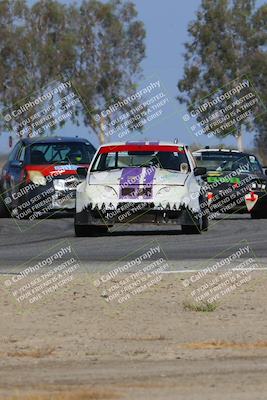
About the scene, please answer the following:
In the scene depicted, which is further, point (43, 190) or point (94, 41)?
point (94, 41)

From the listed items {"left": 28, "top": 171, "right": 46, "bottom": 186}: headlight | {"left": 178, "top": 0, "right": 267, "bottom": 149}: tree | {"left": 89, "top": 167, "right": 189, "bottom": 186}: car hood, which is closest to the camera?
{"left": 89, "top": 167, "right": 189, "bottom": 186}: car hood

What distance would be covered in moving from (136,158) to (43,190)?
158 inches

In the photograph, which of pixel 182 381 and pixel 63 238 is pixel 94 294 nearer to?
pixel 182 381

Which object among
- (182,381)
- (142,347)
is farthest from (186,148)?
(182,381)

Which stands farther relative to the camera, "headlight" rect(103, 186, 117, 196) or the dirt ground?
"headlight" rect(103, 186, 117, 196)

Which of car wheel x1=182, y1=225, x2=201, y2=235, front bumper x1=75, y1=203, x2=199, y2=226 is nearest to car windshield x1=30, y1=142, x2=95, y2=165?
car wheel x1=182, y1=225, x2=201, y2=235

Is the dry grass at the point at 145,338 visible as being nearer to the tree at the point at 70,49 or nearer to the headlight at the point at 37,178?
the headlight at the point at 37,178

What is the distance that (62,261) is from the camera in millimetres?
15930

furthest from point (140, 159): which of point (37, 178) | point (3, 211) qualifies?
point (3, 211)

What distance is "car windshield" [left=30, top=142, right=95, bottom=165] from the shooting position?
25.0m

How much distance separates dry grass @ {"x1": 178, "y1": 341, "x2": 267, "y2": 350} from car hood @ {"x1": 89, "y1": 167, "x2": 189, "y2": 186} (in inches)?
382

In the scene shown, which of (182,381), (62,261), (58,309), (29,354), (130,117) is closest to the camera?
(182,381)

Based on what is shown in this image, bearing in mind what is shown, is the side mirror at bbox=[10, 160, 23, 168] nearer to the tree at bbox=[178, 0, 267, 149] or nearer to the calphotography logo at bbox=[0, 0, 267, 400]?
the calphotography logo at bbox=[0, 0, 267, 400]

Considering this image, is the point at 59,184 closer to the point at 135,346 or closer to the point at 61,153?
the point at 61,153
